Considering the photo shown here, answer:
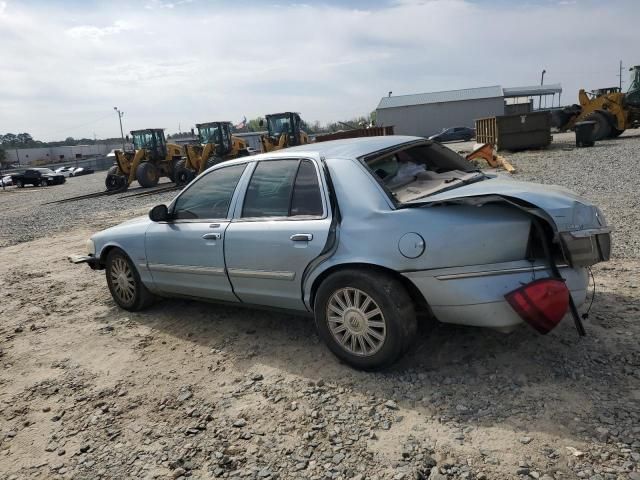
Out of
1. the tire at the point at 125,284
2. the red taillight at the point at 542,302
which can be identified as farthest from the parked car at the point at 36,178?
the red taillight at the point at 542,302

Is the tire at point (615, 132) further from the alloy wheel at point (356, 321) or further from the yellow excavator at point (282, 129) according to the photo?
the alloy wheel at point (356, 321)

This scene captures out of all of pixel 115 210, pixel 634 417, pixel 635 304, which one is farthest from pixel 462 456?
pixel 115 210

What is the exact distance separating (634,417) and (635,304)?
1657 mm

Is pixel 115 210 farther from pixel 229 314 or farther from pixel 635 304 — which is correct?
pixel 635 304

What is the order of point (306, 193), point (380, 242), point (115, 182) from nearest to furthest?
point (380, 242)
point (306, 193)
point (115, 182)

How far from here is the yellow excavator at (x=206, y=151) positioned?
2150cm

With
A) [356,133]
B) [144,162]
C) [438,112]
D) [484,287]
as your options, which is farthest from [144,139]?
[438,112]

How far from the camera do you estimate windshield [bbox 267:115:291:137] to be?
72.3 feet

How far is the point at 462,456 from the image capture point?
2479mm

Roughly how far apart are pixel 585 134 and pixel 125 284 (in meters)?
19.2

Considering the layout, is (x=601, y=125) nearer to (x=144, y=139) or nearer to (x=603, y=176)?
(x=603, y=176)

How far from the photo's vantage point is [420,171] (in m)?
3.99

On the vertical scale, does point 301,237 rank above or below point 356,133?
below

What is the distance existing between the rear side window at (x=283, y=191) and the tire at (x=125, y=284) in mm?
1699
